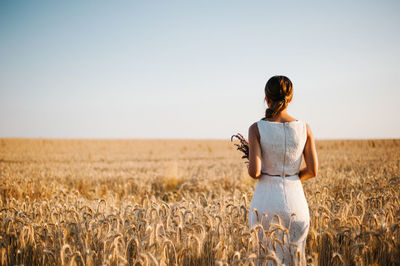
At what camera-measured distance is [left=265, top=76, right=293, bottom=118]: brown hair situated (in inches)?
90.0

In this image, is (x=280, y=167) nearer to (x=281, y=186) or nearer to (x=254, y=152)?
(x=281, y=186)

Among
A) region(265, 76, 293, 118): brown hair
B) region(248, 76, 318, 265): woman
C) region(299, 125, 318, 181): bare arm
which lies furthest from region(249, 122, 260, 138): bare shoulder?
region(299, 125, 318, 181): bare arm

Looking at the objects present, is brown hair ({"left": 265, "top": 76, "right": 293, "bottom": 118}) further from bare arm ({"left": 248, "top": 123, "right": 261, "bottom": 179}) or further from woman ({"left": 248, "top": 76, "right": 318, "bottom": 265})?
bare arm ({"left": 248, "top": 123, "right": 261, "bottom": 179})

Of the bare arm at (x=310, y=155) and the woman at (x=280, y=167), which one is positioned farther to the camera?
the bare arm at (x=310, y=155)

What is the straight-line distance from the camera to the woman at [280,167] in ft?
7.70

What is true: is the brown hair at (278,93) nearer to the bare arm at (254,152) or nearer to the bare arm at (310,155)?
the bare arm at (254,152)

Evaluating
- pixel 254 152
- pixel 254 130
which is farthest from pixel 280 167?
pixel 254 130

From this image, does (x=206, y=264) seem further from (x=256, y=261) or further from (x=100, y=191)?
(x=100, y=191)

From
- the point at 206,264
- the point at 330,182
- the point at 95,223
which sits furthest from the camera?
the point at 330,182

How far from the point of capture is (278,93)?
90.5 inches

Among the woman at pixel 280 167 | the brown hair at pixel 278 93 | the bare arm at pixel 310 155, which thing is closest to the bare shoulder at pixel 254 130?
the woman at pixel 280 167

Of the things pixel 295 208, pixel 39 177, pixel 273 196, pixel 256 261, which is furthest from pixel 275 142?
pixel 39 177

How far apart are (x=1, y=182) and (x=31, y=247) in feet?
22.8

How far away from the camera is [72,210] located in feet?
12.5
